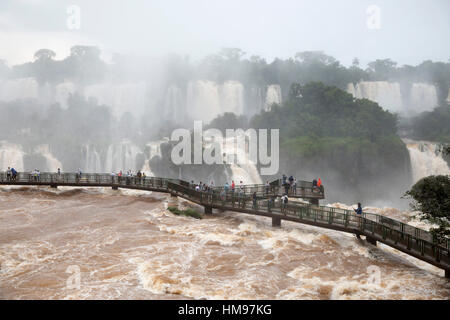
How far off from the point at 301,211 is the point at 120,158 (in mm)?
36696

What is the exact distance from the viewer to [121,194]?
89.9 feet

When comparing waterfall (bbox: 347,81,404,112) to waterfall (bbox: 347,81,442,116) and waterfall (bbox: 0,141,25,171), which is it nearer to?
waterfall (bbox: 347,81,442,116)

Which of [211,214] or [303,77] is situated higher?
[303,77]

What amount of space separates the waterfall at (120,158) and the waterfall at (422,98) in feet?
187

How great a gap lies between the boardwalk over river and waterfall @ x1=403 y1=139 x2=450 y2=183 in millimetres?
28363

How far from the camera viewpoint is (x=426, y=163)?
156 feet

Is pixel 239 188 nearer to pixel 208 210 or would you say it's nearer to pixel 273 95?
pixel 208 210

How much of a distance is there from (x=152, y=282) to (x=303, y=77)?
258 feet

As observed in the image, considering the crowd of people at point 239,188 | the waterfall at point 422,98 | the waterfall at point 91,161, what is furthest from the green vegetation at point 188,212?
the waterfall at point 422,98

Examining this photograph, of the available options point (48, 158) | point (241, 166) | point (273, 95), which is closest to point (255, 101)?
point (273, 95)

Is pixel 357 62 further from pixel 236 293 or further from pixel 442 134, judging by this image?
pixel 236 293

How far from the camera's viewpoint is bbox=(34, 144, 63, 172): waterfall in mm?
50325

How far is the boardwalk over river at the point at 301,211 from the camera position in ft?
46.5
